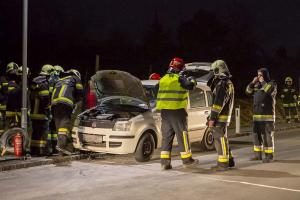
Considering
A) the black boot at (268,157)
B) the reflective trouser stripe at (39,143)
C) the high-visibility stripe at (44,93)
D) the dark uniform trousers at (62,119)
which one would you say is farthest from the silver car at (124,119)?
the black boot at (268,157)

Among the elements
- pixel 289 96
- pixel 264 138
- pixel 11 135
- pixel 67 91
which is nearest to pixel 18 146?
pixel 11 135

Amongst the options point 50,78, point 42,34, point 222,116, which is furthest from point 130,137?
point 42,34

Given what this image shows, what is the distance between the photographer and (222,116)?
32.0ft

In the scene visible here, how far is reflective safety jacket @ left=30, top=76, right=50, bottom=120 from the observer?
36.7ft

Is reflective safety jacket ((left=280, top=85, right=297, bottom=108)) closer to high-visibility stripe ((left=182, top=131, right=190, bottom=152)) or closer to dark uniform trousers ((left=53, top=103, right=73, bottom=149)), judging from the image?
high-visibility stripe ((left=182, top=131, right=190, bottom=152))

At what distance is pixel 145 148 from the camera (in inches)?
415

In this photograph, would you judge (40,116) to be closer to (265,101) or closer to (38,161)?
(38,161)

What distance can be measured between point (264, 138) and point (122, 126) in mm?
3033

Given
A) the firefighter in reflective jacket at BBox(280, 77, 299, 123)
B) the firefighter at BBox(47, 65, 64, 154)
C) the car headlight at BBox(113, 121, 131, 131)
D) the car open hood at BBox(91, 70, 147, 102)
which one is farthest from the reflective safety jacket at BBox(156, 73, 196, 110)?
the firefighter in reflective jacket at BBox(280, 77, 299, 123)

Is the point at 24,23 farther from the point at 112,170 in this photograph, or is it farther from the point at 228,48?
the point at 228,48

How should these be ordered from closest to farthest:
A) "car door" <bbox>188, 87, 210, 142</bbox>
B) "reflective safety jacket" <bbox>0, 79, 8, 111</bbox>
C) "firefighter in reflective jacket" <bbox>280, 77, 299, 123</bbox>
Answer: "car door" <bbox>188, 87, 210, 142</bbox>
"reflective safety jacket" <bbox>0, 79, 8, 111</bbox>
"firefighter in reflective jacket" <bbox>280, 77, 299, 123</bbox>

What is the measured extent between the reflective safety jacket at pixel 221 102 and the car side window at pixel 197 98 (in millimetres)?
2023

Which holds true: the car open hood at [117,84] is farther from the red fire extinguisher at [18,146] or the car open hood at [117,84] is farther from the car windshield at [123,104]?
the red fire extinguisher at [18,146]

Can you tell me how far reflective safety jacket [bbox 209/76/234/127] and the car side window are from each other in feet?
6.64
